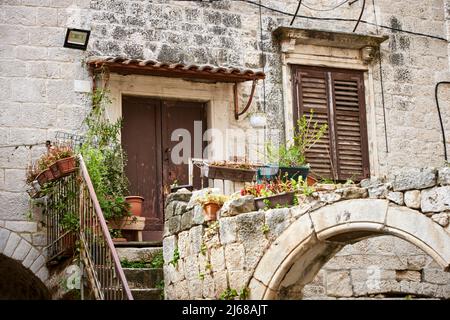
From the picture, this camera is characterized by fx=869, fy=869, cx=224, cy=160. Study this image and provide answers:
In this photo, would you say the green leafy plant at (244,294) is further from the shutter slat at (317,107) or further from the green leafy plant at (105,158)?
the shutter slat at (317,107)

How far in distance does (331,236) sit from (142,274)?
2402 mm

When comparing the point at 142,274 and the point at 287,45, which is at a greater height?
the point at 287,45

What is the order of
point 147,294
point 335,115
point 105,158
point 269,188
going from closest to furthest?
point 269,188 → point 147,294 → point 105,158 → point 335,115

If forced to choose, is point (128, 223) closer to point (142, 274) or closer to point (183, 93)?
point (142, 274)

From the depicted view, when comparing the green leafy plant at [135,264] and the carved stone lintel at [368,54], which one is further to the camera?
the carved stone lintel at [368,54]

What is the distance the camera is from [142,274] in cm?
909

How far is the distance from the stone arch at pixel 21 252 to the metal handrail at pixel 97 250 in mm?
1404

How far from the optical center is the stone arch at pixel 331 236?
6.74m

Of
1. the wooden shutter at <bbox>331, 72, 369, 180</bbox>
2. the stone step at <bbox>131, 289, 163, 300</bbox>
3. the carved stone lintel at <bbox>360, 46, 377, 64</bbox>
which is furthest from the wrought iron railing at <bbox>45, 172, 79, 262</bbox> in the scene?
the carved stone lintel at <bbox>360, 46, 377, 64</bbox>

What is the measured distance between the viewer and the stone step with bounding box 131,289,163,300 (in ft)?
28.6

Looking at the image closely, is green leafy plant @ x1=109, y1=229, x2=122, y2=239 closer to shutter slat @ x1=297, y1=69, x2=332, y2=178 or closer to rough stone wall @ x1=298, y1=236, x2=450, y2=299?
rough stone wall @ x1=298, y1=236, x2=450, y2=299

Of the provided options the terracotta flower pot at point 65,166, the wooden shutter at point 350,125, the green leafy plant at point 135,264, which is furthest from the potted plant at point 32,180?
the wooden shutter at point 350,125

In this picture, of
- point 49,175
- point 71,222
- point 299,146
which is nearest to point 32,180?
point 49,175
